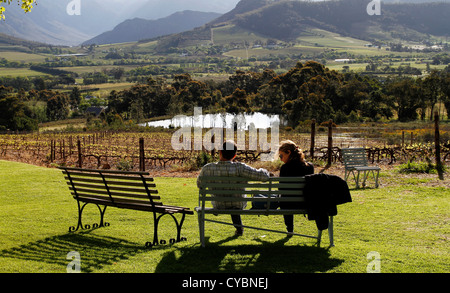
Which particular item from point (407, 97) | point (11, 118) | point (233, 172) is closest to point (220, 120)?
point (407, 97)

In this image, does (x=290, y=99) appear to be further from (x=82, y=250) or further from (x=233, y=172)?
(x=82, y=250)

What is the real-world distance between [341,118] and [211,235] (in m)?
52.6

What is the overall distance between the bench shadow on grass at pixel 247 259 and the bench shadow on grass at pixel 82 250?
577 millimetres

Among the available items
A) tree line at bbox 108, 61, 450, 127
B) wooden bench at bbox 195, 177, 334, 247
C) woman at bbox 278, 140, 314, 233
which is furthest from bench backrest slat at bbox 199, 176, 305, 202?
tree line at bbox 108, 61, 450, 127

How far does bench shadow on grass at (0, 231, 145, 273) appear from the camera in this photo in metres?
4.98

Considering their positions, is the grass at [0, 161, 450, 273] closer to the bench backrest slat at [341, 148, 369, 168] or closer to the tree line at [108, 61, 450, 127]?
the bench backrest slat at [341, 148, 369, 168]

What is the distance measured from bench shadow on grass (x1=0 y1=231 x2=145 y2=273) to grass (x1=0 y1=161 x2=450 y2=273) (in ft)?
0.03

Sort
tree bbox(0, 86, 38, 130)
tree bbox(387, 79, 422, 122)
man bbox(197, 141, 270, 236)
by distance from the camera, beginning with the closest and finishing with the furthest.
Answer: man bbox(197, 141, 270, 236) < tree bbox(387, 79, 422, 122) < tree bbox(0, 86, 38, 130)

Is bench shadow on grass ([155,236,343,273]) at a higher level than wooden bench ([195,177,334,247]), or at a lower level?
lower

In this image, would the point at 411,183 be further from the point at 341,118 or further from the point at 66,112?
the point at 66,112

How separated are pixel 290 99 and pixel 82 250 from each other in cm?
6788

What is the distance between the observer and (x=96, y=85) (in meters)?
160

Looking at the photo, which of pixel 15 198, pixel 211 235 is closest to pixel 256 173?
pixel 211 235

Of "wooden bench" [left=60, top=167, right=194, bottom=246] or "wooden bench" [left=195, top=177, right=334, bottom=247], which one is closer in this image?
"wooden bench" [left=195, top=177, right=334, bottom=247]
